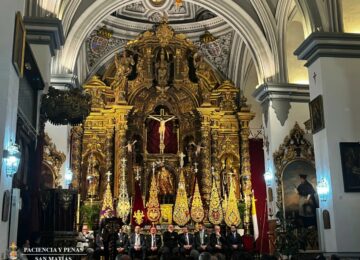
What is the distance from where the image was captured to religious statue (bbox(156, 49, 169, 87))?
65.4 feet

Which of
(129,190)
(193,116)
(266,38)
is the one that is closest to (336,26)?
(266,38)

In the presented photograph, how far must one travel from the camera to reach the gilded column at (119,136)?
61.4 feet

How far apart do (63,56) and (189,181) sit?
7.36 m

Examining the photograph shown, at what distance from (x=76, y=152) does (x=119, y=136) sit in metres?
1.89

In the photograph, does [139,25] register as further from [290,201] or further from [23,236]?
[23,236]

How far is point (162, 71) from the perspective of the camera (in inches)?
786

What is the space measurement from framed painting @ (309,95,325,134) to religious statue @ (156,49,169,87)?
8.74m

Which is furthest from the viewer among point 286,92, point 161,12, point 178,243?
point 161,12

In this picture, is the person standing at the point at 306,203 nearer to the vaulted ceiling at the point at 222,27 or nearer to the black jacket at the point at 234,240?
the black jacket at the point at 234,240

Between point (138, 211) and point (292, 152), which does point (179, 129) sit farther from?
point (292, 152)

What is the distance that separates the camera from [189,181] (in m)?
19.3

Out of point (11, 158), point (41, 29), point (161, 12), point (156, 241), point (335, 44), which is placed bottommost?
point (156, 241)

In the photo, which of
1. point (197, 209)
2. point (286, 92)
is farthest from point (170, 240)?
point (286, 92)

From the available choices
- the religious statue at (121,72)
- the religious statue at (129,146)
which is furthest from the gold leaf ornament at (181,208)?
the religious statue at (121,72)
